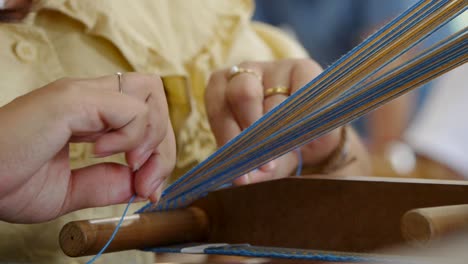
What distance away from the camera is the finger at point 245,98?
0.76 metres

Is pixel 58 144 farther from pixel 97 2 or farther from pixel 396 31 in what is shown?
pixel 97 2

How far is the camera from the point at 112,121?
0.53m

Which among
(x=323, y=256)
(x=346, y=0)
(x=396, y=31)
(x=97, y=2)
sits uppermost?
(x=346, y=0)

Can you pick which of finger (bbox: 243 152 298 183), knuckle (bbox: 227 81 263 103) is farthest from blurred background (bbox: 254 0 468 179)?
knuckle (bbox: 227 81 263 103)

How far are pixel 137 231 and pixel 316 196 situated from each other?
0.15 metres

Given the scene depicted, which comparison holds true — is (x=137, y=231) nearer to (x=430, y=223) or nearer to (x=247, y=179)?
(x=247, y=179)

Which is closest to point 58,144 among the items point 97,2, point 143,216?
point 143,216

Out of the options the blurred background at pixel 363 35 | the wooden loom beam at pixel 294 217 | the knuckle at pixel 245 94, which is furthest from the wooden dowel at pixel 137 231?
the blurred background at pixel 363 35

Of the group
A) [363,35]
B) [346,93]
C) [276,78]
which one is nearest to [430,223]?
[346,93]

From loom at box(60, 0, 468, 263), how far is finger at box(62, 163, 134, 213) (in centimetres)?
3

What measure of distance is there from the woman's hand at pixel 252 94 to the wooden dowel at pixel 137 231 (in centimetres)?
6

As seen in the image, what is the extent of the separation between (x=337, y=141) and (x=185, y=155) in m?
0.17

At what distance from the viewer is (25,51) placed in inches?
29.4

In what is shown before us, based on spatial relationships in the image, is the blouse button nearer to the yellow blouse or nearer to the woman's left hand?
the yellow blouse
